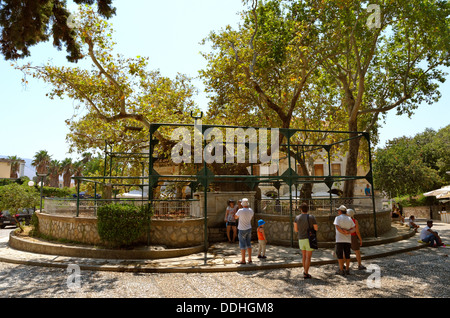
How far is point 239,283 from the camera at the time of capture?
660 cm

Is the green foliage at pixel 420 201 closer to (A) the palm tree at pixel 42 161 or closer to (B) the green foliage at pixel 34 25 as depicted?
(B) the green foliage at pixel 34 25

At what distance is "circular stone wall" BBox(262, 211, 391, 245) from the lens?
10820 millimetres

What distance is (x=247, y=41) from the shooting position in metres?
16.8

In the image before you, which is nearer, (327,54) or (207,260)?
(207,260)

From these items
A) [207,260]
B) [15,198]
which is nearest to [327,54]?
[207,260]

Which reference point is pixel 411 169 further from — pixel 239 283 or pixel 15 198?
pixel 15 198

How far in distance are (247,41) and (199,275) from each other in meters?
13.3

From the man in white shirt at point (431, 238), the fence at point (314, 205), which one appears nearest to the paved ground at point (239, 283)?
the man in white shirt at point (431, 238)

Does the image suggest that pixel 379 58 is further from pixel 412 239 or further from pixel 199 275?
pixel 199 275

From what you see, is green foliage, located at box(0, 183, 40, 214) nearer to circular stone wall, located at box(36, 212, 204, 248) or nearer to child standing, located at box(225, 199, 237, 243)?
circular stone wall, located at box(36, 212, 204, 248)

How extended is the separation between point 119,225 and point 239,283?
4271 mm

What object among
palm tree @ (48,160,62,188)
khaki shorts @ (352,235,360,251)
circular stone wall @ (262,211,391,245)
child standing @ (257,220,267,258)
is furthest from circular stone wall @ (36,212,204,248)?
palm tree @ (48,160,62,188)

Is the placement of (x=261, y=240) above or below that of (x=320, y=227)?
below

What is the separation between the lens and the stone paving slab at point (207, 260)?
308 inches
